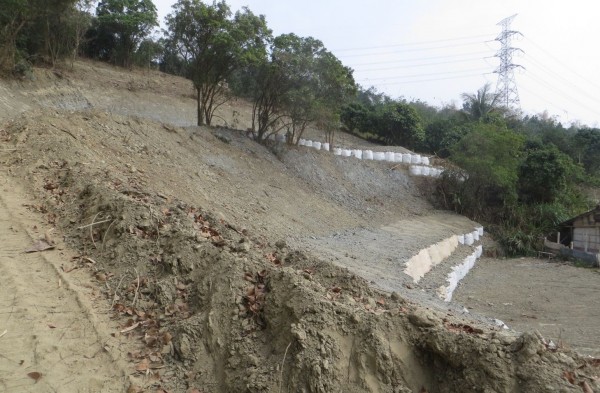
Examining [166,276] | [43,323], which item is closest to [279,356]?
[166,276]

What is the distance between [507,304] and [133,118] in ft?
35.1

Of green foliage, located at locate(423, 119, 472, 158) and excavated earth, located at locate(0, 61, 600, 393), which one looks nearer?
excavated earth, located at locate(0, 61, 600, 393)

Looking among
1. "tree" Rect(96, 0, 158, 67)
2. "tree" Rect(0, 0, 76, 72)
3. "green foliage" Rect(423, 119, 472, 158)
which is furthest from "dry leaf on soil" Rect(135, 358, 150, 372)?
"green foliage" Rect(423, 119, 472, 158)

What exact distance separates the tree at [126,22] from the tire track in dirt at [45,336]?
23.1 meters

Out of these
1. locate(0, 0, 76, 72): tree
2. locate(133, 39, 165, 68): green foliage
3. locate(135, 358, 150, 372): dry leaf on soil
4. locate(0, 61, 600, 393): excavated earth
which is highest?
locate(133, 39, 165, 68): green foliage

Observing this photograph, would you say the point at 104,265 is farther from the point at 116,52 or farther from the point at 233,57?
the point at 116,52

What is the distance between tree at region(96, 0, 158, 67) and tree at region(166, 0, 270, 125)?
10.2 meters

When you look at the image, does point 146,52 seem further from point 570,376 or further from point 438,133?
point 570,376

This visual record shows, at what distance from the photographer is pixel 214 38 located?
1522 cm

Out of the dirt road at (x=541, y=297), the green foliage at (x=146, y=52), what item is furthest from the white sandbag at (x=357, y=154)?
the green foliage at (x=146, y=52)

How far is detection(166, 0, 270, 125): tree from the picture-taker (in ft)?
50.6

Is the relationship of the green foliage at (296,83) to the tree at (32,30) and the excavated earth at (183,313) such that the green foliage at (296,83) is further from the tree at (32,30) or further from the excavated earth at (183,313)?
the excavated earth at (183,313)

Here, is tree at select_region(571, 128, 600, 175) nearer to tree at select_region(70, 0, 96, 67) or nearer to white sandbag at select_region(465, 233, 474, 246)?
white sandbag at select_region(465, 233, 474, 246)

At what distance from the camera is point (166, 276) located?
475cm
